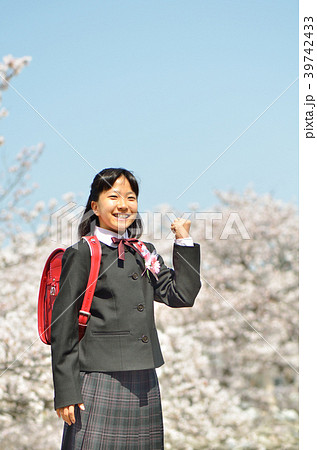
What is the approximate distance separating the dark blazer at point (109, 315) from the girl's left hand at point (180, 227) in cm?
5

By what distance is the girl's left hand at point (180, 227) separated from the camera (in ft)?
6.45

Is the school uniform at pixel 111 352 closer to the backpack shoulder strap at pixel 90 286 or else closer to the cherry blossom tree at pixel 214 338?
the backpack shoulder strap at pixel 90 286

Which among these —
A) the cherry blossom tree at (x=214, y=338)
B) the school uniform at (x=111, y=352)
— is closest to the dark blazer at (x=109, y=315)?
the school uniform at (x=111, y=352)

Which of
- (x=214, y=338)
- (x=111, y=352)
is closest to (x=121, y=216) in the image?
(x=111, y=352)

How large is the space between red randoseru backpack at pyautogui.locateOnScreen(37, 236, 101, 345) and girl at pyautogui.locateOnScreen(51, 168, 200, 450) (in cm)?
2

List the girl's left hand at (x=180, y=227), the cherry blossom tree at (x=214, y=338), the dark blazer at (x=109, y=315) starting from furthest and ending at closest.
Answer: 1. the cherry blossom tree at (x=214, y=338)
2. the girl's left hand at (x=180, y=227)
3. the dark blazer at (x=109, y=315)

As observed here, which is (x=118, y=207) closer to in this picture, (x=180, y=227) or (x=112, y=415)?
(x=180, y=227)

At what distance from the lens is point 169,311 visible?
6.35 metres

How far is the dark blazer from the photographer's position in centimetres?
179

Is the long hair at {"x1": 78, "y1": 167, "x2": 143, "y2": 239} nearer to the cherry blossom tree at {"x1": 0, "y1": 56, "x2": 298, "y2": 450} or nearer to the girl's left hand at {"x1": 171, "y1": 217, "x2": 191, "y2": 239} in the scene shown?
the girl's left hand at {"x1": 171, "y1": 217, "x2": 191, "y2": 239}

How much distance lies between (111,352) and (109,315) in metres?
0.14

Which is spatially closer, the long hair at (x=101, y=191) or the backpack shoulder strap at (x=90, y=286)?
the backpack shoulder strap at (x=90, y=286)

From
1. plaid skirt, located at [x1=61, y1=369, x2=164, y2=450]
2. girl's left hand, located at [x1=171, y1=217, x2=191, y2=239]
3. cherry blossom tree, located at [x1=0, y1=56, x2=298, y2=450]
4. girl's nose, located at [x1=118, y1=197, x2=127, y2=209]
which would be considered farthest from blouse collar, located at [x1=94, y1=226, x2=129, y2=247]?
cherry blossom tree, located at [x1=0, y1=56, x2=298, y2=450]
